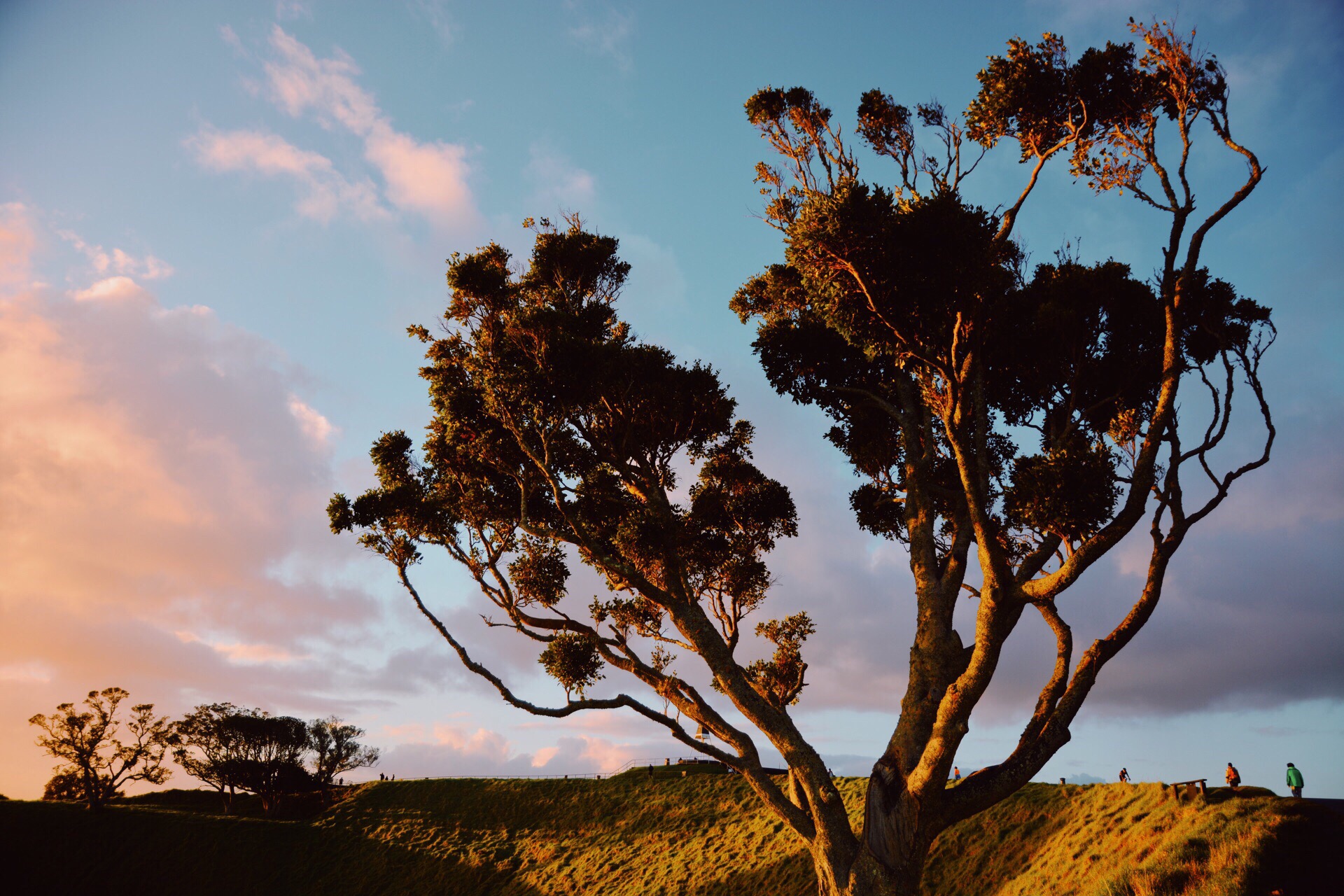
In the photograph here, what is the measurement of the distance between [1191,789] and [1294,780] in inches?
125

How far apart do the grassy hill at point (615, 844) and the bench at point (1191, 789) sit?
260mm

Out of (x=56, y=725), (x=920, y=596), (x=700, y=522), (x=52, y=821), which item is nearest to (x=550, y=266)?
(x=700, y=522)

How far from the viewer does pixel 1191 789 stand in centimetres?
2038

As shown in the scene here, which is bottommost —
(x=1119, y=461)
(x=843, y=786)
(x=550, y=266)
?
(x=843, y=786)

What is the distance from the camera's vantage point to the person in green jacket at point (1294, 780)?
67.3 ft

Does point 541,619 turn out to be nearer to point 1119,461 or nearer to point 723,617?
point 723,617

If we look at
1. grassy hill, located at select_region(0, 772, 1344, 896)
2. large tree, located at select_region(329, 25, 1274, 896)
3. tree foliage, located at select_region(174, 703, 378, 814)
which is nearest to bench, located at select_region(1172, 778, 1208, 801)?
grassy hill, located at select_region(0, 772, 1344, 896)

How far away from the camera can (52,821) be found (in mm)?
50969

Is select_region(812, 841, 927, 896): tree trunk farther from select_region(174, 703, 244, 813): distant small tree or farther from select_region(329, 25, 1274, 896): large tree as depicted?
select_region(174, 703, 244, 813): distant small tree

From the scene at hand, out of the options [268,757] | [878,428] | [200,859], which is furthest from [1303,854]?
[268,757]

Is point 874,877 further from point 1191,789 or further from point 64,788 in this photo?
point 64,788

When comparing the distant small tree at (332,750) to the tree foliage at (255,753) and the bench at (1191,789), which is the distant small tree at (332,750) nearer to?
the tree foliage at (255,753)

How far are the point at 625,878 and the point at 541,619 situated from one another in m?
20.2

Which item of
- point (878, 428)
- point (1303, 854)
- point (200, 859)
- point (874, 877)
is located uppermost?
point (878, 428)
